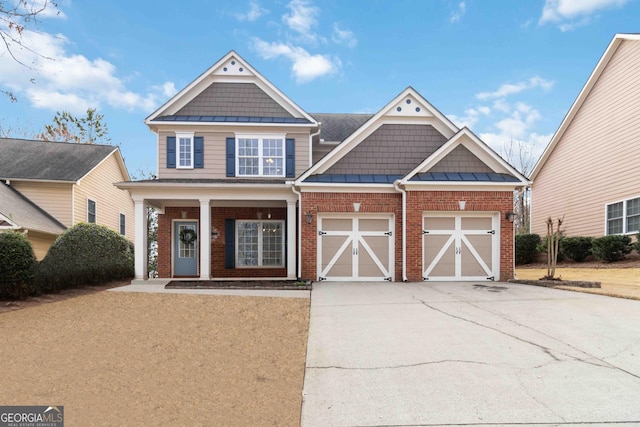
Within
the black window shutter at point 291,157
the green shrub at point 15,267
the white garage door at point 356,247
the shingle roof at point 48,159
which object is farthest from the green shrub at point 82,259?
the white garage door at point 356,247

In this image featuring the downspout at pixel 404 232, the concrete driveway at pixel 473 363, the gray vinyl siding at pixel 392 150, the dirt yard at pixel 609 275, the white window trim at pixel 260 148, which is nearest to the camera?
the concrete driveway at pixel 473 363

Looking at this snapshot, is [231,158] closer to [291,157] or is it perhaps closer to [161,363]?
[291,157]

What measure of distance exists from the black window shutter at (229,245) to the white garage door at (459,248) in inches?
271

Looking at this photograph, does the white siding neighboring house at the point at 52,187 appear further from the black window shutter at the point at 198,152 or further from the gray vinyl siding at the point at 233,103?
the gray vinyl siding at the point at 233,103

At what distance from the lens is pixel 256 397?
3.96 m

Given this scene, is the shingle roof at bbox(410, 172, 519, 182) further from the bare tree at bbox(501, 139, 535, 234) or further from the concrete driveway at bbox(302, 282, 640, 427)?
the bare tree at bbox(501, 139, 535, 234)

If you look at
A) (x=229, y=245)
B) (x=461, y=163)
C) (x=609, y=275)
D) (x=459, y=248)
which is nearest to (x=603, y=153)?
(x=609, y=275)

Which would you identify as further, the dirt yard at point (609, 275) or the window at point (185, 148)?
the window at point (185, 148)

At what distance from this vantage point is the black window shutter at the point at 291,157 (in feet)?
46.8

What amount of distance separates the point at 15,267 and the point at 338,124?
12744 millimetres

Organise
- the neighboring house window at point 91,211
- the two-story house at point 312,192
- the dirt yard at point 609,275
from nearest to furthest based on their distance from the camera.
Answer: the dirt yard at point 609,275, the two-story house at point 312,192, the neighboring house window at point 91,211

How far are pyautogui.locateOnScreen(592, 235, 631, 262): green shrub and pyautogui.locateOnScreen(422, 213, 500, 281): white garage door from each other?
23.7 ft

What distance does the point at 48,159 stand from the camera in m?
18.9

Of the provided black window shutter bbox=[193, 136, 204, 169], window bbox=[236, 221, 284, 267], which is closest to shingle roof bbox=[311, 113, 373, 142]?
window bbox=[236, 221, 284, 267]
